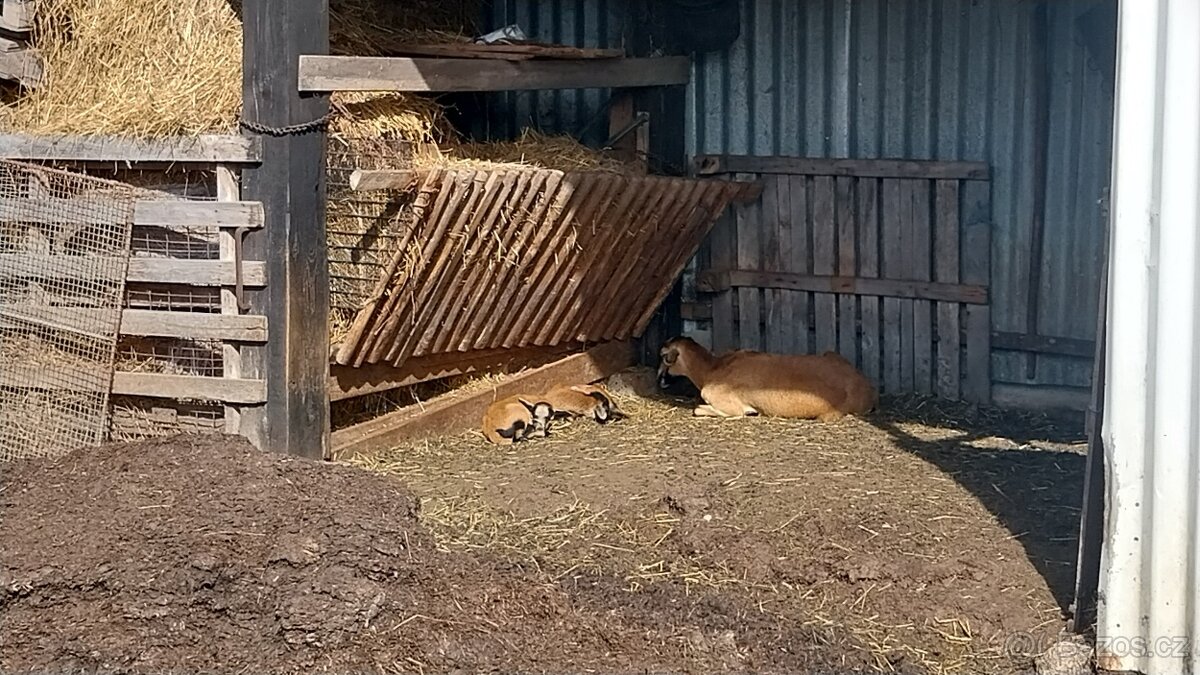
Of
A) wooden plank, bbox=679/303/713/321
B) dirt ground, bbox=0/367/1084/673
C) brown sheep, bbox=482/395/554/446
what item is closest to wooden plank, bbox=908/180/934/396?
wooden plank, bbox=679/303/713/321

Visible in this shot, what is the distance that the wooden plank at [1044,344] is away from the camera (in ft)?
30.5

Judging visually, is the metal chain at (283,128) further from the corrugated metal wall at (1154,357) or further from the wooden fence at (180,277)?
the corrugated metal wall at (1154,357)

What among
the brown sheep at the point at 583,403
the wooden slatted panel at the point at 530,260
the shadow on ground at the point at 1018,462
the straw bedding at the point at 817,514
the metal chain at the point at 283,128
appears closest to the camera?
the straw bedding at the point at 817,514

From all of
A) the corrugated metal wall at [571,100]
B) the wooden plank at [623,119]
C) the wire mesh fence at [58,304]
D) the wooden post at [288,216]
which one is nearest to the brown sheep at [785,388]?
the wooden plank at [623,119]

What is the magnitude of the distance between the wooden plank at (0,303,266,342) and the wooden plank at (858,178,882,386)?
13.4 ft

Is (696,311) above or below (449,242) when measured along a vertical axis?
below

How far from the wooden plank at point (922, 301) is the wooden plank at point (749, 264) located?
104cm

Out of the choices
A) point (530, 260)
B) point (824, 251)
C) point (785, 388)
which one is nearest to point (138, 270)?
point (530, 260)

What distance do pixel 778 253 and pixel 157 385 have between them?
4.21 metres

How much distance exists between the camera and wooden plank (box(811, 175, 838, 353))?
1003 centimetres

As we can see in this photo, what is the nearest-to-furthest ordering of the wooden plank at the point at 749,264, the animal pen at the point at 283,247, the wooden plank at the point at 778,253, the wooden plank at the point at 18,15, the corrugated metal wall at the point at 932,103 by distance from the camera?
the animal pen at the point at 283,247 → the wooden plank at the point at 18,15 → the corrugated metal wall at the point at 932,103 → the wooden plank at the point at 778,253 → the wooden plank at the point at 749,264

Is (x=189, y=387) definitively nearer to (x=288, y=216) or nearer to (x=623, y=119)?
(x=288, y=216)

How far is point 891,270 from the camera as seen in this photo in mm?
9938

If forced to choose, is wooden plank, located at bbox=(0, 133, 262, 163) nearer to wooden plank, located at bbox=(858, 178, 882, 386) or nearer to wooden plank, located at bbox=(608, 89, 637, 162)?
wooden plank, located at bbox=(608, 89, 637, 162)
